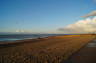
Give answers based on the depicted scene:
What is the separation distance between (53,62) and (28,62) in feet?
5.96

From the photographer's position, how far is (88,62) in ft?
25.6

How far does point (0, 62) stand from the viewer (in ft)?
25.7

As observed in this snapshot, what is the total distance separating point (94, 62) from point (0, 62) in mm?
6709

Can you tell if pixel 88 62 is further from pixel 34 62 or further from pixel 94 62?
pixel 34 62

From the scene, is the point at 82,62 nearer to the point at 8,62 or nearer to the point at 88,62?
the point at 88,62

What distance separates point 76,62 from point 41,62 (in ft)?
8.27

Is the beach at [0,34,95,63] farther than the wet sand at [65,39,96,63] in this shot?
Yes

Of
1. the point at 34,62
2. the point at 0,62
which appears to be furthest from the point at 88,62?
the point at 0,62

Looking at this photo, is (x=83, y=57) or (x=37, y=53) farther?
(x=37, y=53)

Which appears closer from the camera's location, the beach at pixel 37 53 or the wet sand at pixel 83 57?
the wet sand at pixel 83 57

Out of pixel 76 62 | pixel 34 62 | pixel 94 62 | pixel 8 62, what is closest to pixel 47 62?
pixel 34 62

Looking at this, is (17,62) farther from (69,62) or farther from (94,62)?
(94,62)

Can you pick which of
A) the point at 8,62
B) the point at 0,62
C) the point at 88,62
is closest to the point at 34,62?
the point at 8,62

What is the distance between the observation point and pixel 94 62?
7805 millimetres
